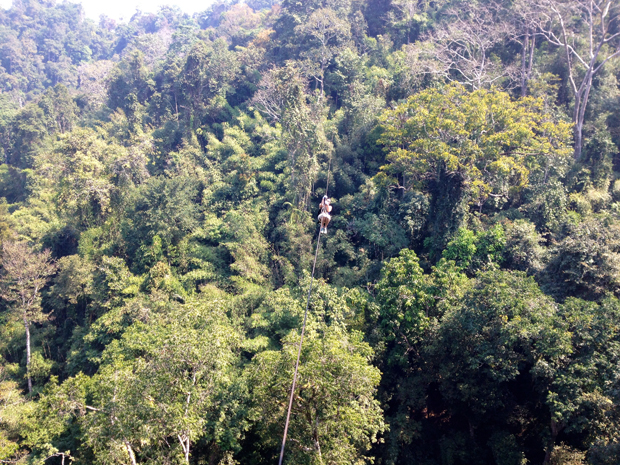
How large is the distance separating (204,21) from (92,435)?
70162 mm

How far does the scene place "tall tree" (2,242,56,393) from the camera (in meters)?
16.9

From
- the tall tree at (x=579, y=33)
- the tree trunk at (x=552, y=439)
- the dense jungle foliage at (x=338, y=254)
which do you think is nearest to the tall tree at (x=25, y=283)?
the dense jungle foliage at (x=338, y=254)

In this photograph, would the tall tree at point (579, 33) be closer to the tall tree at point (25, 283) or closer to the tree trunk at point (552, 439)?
the tree trunk at point (552, 439)

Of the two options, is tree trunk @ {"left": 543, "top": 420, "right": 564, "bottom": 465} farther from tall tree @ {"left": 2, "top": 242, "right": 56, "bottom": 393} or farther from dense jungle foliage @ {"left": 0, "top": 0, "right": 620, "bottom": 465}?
tall tree @ {"left": 2, "top": 242, "right": 56, "bottom": 393}

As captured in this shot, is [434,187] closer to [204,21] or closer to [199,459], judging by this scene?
[199,459]

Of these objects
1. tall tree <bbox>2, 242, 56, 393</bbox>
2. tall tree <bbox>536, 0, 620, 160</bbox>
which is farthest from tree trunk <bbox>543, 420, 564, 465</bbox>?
tall tree <bbox>2, 242, 56, 393</bbox>

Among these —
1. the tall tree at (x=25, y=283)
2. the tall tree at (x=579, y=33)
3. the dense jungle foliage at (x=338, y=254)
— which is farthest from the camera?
the tall tree at (x=579, y=33)

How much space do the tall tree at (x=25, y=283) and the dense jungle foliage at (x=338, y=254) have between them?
0.46 feet

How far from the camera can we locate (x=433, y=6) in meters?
25.9

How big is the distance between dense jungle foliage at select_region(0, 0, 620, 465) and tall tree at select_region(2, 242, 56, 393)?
0.14 meters

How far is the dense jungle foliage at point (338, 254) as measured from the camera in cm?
843

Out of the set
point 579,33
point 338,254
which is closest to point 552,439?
point 338,254

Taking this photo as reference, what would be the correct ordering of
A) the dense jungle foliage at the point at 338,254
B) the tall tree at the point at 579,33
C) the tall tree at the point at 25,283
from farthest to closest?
the tall tree at the point at 579,33 → the tall tree at the point at 25,283 → the dense jungle foliage at the point at 338,254

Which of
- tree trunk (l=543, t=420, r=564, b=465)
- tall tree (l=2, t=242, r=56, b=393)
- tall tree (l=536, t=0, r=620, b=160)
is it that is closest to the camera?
tree trunk (l=543, t=420, r=564, b=465)
